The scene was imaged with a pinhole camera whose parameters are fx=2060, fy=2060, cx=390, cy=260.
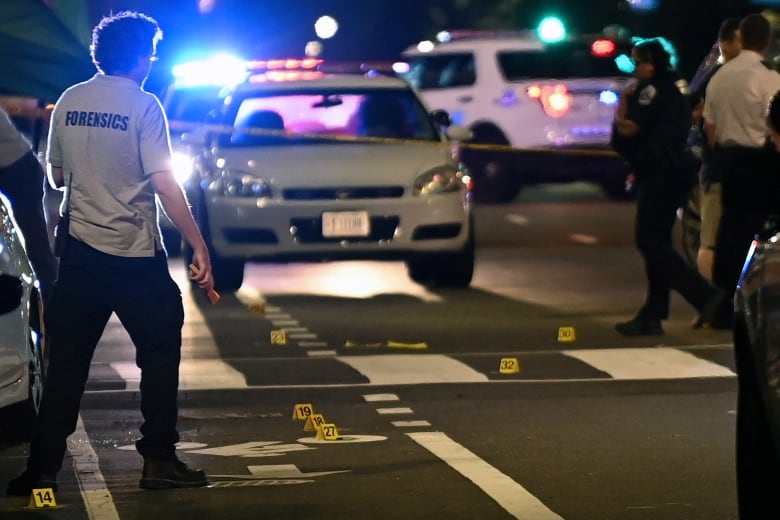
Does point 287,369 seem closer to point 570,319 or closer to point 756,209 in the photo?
point 570,319

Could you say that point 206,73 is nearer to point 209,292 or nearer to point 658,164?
point 658,164

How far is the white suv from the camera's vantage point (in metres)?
24.1

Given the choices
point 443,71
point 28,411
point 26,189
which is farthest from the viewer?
point 443,71

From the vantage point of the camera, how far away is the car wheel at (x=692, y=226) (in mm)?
14258

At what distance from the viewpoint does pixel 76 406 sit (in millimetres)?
7867

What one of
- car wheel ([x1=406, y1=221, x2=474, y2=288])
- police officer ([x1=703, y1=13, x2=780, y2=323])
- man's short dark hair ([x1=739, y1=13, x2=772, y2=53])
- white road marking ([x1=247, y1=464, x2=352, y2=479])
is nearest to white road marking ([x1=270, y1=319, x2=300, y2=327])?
car wheel ([x1=406, y1=221, x2=474, y2=288])

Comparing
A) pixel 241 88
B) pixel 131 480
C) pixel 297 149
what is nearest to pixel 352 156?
pixel 297 149

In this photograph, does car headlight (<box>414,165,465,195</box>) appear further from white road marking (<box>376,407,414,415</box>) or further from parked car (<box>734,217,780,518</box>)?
parked car (<box>734,217,780,518</box>)

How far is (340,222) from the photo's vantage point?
14711mm

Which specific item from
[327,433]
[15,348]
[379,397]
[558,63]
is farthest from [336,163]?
[558,63]

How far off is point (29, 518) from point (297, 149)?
8.23 meters

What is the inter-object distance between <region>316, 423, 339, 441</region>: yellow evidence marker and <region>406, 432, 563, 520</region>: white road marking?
34 cm

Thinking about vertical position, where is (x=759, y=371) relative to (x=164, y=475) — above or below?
above

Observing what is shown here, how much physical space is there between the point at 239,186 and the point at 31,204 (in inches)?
166
